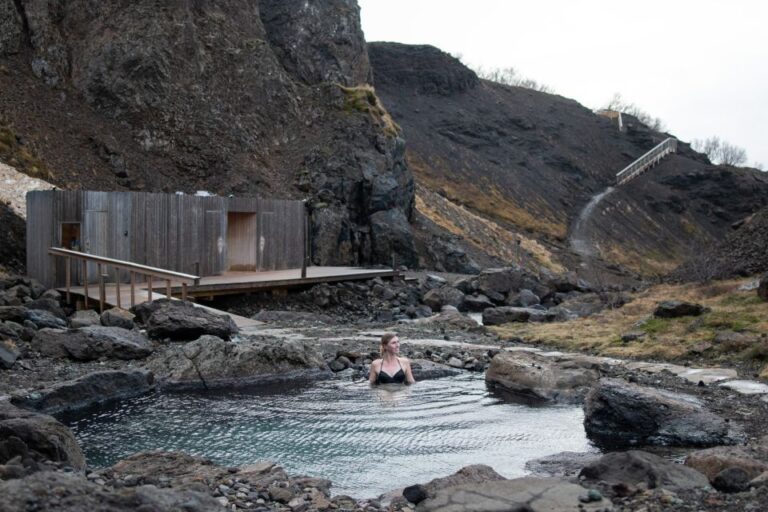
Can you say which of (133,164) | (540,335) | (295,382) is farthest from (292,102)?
(295,382)

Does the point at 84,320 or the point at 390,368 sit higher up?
the point at 84,320

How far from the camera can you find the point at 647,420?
9383 mm

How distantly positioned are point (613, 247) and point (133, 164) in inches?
1890

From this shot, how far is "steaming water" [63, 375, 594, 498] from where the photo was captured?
8.31m

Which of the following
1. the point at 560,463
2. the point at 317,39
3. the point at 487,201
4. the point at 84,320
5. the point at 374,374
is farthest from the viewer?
the point at 487,201

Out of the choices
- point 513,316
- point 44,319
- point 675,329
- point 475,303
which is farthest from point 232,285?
point 675,329

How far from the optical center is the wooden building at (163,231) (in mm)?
21562

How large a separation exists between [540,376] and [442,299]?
52.1 ft

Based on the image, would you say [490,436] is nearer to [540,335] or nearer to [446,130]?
[540,335]

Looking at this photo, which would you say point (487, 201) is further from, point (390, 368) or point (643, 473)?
point (643, 473)

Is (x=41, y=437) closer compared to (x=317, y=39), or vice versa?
(x=41, y=437)

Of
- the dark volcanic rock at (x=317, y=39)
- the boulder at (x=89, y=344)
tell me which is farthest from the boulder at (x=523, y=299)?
the dark volcanic rock at (x=317, y=39)

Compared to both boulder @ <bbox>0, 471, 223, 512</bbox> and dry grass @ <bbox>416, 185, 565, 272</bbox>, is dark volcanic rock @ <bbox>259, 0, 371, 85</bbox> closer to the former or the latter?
dry grass @ <bbox>416, 185, 565, 272</bbox>

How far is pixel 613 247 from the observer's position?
231ft
